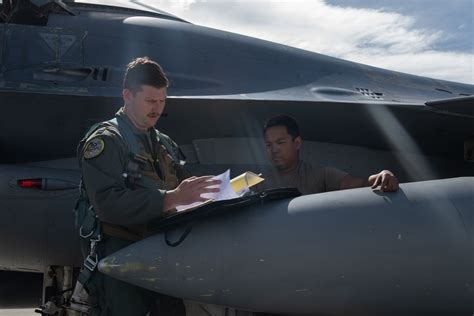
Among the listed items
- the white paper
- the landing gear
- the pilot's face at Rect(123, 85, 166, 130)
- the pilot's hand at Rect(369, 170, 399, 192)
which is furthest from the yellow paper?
the landing gear

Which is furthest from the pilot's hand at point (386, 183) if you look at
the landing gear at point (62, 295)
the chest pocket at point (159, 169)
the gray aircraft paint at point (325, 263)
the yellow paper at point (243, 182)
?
the landing gear at point (62, 295)

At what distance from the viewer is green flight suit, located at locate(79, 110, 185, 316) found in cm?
187

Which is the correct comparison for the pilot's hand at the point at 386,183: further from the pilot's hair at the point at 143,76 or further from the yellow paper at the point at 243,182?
the pilot's hair at the point at 143,76

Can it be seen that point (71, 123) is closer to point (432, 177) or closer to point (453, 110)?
point (453, 110)

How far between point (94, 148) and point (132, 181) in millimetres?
198

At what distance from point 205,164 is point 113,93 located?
3.21 ft

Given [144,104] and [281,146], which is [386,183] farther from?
[144,104]

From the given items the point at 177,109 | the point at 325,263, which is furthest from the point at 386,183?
the point at 177,109

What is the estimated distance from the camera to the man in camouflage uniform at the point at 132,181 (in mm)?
1870

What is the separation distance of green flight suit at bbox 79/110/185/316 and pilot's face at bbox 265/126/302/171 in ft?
2.22

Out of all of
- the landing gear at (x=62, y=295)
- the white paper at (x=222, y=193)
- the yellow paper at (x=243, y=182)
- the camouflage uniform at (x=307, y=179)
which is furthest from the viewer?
the camouflage uniform at (x=307, y=179)

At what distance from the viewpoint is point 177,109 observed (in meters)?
4.27

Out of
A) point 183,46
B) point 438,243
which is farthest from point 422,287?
point 183,46

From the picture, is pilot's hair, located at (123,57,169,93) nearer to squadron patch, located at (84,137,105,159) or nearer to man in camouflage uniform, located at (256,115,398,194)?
squadron patch, located at (84,137,105,159)
